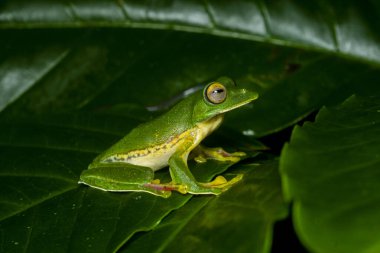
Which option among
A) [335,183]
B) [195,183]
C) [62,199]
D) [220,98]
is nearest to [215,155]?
[220,98]

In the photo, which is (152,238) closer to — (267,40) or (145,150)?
(145,150)

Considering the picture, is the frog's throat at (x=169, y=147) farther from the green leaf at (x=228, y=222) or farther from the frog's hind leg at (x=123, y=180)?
the green leaf at (x=228, y=222)

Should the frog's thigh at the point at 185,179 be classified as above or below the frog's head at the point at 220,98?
below

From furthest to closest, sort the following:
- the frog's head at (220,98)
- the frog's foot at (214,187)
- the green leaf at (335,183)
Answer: the frog's head at (220,98), the frog's foot at (214,187), the green leaf at (335,183)

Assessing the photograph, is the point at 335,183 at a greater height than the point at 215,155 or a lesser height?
greater

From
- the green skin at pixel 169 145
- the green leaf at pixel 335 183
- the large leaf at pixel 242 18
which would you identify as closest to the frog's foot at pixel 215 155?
the green skin at pixel 169 145

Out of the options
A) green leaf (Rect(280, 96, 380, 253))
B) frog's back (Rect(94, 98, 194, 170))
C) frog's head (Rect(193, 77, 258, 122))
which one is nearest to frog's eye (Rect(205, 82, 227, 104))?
frog's head (Rect(193, 77, 258, 122))

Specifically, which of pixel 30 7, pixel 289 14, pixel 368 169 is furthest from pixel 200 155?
pixel 30 7

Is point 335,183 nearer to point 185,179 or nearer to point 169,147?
point 185,179
